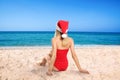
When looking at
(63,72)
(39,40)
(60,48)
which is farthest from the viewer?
(39,40)

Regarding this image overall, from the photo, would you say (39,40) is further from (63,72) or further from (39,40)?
(63,72)

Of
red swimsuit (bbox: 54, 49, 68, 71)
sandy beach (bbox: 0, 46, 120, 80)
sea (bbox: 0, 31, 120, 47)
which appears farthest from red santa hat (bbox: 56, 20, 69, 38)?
sea (bbox: 0, 31, 120, 47)

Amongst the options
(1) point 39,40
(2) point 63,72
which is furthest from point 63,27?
(1) point 39,40

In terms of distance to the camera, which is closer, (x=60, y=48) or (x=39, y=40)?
(x=60, y=48)

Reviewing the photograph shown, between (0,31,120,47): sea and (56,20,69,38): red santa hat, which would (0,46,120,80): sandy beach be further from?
(0,31,120,47): sea

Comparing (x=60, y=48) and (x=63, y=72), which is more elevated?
(x=60, y=48)

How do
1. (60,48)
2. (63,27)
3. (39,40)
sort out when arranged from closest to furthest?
(63,27) < (60,48) < (39,40)

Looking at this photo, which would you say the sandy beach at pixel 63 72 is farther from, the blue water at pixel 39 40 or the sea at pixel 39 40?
the blue water at pixel 39 40

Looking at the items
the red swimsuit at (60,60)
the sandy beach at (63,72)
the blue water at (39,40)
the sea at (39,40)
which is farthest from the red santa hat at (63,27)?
the blue water at (39,40)

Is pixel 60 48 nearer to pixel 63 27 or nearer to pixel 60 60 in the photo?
pixel 60 60

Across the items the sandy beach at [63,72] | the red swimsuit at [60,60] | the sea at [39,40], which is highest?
the red swimsuit at [60,60]

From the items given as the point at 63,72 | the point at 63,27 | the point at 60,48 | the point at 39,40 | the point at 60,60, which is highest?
the point at 63,27

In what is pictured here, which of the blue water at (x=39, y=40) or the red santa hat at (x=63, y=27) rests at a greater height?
the red santa hat at (x=63, y=27)

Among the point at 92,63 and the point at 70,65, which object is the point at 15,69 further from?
the point at 92,63
